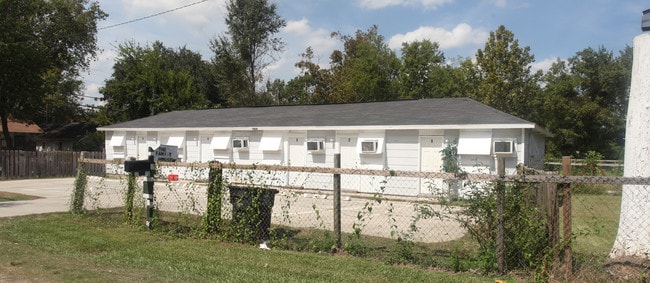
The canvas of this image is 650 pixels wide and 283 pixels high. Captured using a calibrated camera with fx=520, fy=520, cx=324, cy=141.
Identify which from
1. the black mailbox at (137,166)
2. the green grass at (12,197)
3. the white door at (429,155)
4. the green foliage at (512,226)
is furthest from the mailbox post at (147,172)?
the white door at (429,155)

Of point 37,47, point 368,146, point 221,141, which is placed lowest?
point 368,146

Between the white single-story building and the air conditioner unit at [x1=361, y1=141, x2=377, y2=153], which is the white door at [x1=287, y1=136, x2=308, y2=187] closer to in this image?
the white single-story building

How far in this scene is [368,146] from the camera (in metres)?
17.8

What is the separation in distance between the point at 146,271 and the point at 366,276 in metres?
2.59

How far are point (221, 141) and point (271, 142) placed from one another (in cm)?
267

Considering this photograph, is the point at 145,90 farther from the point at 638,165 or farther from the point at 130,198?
the point at 638,165

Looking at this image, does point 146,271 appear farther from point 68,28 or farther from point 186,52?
point 186,52

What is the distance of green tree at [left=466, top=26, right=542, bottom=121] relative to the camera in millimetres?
25766

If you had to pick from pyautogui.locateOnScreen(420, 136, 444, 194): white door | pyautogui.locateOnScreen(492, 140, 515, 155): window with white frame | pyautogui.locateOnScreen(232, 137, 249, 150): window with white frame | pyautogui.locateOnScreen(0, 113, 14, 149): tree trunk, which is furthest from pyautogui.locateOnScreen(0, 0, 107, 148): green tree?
pyautogui.locateOnScreen(492, 140, 515, 155): window with white frame

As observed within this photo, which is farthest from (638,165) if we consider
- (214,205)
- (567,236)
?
(214,205)

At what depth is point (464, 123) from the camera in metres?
15.9

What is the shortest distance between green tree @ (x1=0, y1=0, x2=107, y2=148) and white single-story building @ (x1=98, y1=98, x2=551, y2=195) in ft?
32.2

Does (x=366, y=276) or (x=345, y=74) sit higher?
(x=345, y=74)

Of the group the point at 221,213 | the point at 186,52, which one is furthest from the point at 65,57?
the point at 221,213
